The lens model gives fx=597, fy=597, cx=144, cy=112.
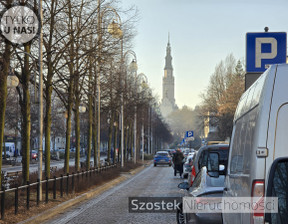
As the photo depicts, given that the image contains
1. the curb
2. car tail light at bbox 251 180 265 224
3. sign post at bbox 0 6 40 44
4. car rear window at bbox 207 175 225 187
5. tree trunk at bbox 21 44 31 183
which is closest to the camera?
car tail light at bbox 251 180 265 224

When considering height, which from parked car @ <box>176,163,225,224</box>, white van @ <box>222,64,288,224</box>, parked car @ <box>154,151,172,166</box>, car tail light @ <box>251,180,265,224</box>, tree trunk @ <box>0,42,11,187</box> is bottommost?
parked car @ <box>154,151,172,166</box>

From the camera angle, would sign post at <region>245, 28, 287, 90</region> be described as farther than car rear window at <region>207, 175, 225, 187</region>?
Yes

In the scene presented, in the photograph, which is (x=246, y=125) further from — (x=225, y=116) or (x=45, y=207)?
(x=225, y=116)

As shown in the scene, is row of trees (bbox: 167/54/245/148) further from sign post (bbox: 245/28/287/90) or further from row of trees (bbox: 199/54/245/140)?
sign post (bbox: 245/28/287/90)

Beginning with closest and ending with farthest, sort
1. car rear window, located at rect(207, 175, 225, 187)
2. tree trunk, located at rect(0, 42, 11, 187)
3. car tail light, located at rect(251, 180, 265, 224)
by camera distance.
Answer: car tail light, located at rect(251, 180, 265, 224) < car rear window, located at rect(207, 175, 225, 187) < tree trunk, located at rect(0, 42, 11, 187)

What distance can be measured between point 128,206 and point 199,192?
963 centimetres

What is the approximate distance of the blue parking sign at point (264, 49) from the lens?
44.8 ft

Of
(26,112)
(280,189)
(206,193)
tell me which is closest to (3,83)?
(26,112)

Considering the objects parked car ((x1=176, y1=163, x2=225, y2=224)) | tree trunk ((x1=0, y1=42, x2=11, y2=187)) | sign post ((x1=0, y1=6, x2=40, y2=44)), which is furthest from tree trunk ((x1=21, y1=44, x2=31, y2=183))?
parked car ((x1=176, y1=163, x2=225, y2=224))

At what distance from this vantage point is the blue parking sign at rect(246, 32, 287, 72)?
44.8 feet

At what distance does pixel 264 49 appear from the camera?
13648 mm

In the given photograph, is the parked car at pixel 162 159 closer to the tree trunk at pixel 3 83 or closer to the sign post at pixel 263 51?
the tree trunk at pixel 3 83

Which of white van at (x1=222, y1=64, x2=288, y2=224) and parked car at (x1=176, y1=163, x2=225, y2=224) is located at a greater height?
white van at (x1=222, y1=64, x2=288, y2=224)

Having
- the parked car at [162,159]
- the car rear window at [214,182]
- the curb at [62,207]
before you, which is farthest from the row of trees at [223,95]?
the car rear window at [214,182]
